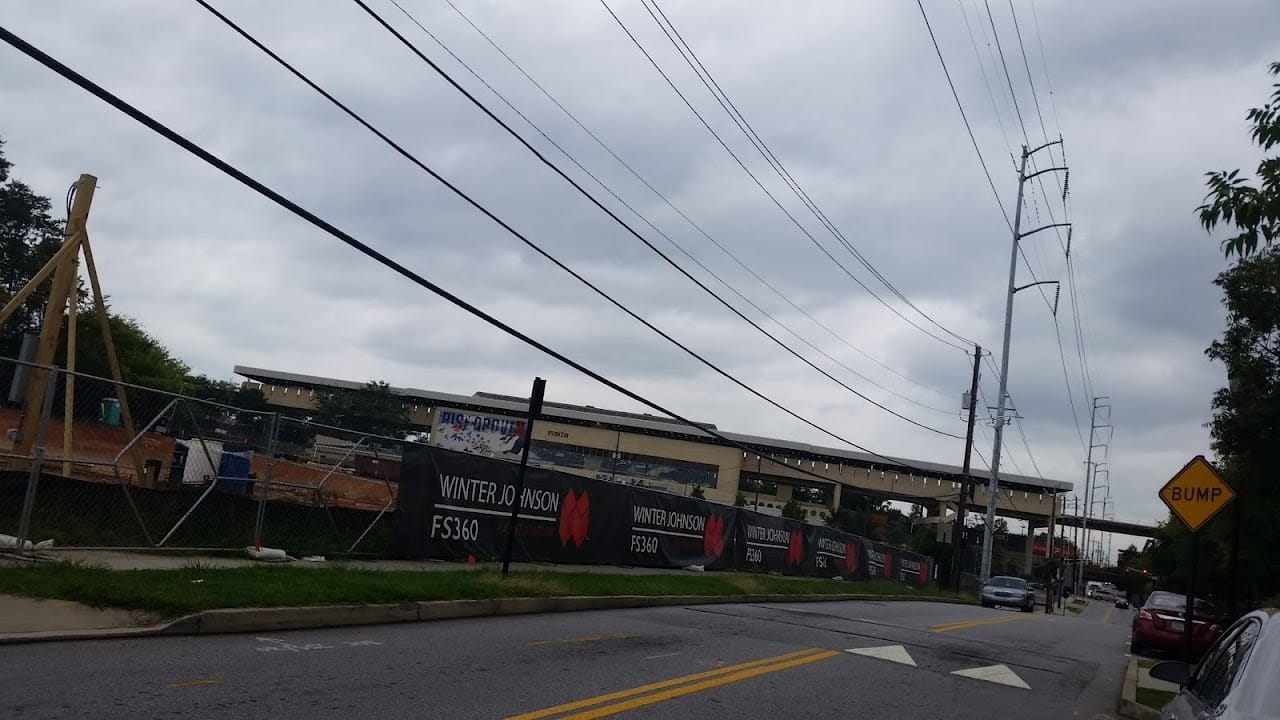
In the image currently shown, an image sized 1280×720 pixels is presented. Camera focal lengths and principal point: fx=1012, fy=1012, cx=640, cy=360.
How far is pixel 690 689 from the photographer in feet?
29.0

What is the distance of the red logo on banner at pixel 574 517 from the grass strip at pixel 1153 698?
1180 cm

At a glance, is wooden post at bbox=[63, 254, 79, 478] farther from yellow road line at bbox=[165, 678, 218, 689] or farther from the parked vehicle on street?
the parked vehicle on street

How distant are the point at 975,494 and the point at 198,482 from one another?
74.5m

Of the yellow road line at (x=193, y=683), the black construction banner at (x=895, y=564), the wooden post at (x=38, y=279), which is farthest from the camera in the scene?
the black construction banner at (x=895, y=564)

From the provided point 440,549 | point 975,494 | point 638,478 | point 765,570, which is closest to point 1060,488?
point 975,494

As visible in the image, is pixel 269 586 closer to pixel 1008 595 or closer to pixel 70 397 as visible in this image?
pixel 70 397

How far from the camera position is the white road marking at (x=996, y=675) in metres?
11.5

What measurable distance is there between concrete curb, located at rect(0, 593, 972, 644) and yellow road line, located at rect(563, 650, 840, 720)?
13.6ft

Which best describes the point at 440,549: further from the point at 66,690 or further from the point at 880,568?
the point at 880,568

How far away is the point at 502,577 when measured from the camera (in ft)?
49.9

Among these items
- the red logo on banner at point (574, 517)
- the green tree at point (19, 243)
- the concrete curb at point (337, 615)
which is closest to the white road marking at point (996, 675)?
the concrete curb at point (337, 615)

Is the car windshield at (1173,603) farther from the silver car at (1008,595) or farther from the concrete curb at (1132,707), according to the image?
the silver car at (1008,595)

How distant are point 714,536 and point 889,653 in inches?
604

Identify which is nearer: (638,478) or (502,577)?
(502,577)
